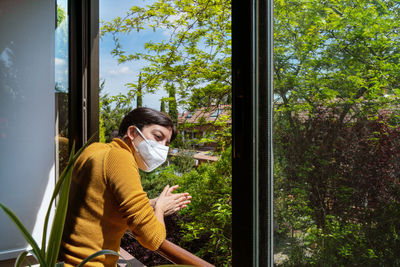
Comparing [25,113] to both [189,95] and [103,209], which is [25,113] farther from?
[103,209]

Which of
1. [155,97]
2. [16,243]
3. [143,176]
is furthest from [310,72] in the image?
[16,243]

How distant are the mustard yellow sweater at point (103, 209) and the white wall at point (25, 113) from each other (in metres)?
1.76

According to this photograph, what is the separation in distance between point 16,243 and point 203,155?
6.87ft

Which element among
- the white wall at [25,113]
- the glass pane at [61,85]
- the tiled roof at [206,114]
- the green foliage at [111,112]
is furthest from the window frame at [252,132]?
the white wall at [25,113]

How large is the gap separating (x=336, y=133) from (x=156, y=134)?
3.71ft

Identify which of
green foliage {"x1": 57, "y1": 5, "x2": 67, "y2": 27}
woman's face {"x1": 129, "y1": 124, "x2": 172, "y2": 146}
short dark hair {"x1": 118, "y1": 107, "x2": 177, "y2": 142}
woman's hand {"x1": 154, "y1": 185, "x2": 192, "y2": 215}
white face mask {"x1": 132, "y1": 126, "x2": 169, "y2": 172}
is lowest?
woman's hand {"x1": 154, "y1": 185, "x2": 192, "y2": 215}

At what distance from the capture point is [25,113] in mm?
2920

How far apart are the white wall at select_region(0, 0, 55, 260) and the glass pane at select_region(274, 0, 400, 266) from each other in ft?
8.60

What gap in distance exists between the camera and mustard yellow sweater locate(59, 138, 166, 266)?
1.40m

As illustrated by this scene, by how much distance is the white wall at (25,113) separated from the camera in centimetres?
280

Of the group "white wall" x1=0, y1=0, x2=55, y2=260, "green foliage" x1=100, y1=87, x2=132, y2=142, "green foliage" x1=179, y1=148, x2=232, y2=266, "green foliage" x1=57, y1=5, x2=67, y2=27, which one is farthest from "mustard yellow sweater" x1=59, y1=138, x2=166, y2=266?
"green foliage" x1=57, y1=5, x2=67, y2=27

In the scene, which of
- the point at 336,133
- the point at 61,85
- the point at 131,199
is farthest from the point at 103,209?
the point at 61,85

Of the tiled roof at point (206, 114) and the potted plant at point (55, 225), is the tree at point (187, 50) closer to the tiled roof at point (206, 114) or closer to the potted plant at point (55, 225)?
the tiled roof at point (206, 114)

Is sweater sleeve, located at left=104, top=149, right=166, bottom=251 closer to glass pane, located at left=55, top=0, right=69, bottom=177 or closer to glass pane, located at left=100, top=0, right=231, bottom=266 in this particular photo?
glass pane, located at left=100, top=0, right=231, bottom=266
